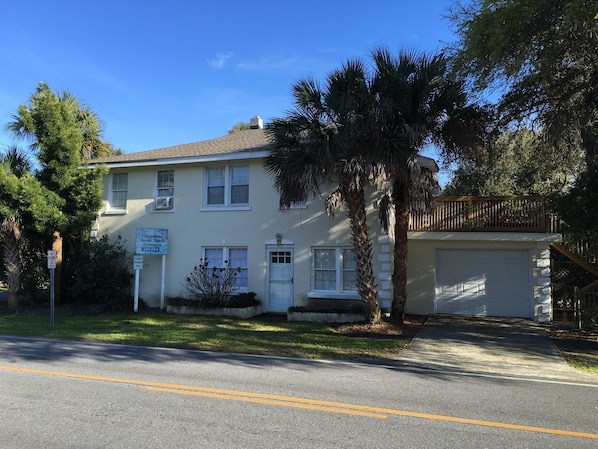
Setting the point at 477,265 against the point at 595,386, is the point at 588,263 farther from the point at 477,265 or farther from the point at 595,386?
the point at 595,386

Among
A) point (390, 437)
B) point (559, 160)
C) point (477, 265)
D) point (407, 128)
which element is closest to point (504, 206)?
point (477, 265)

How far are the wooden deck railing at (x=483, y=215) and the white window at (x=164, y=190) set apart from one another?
9.15m

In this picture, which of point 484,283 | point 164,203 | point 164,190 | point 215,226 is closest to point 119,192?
point 164,190

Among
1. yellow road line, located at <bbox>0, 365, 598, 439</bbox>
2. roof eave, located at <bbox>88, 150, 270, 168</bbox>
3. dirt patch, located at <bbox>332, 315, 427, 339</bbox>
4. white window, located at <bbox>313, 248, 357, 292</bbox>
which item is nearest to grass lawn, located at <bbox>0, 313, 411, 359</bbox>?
dirt patch, located at <bbox>332, 315, 427, 339</bbox>

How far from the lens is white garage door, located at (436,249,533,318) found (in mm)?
15758

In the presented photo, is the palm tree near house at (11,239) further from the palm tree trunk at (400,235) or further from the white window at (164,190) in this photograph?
the palm tree trunk at (400,235)

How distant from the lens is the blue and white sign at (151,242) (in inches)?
674

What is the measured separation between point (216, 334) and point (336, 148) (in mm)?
5701

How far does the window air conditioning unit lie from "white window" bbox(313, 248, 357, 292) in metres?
6.05

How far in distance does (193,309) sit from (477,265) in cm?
1000

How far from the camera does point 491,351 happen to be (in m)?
10.2

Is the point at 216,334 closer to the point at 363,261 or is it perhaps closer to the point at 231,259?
the point at 363,261

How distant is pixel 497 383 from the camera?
294 inches

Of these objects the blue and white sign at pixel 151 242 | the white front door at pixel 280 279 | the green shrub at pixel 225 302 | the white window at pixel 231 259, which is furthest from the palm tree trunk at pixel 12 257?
the white front door at pixel 280 279
